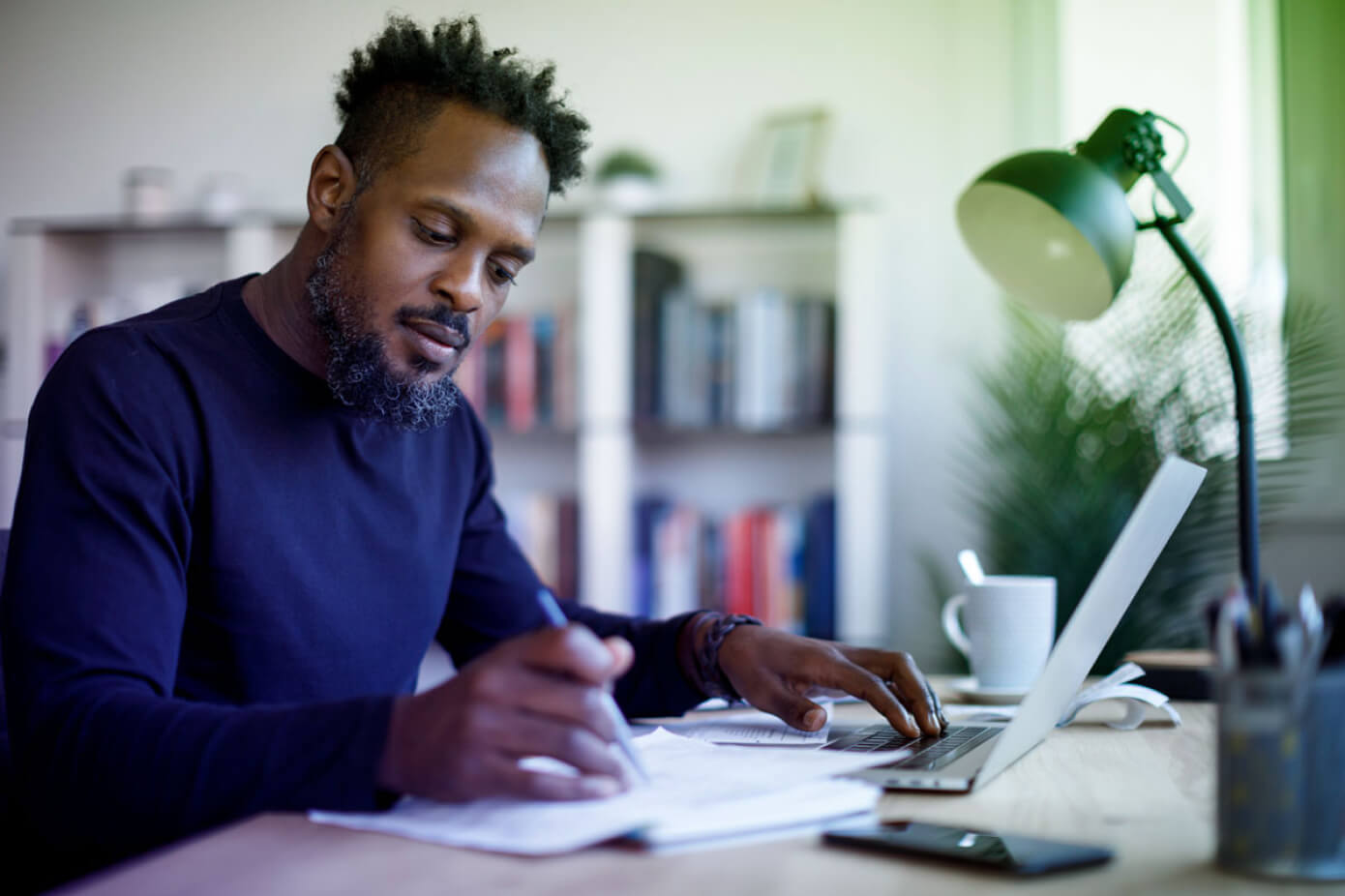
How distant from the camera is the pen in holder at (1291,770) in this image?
22.8 inches

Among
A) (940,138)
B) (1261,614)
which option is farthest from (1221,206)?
(1261,614)

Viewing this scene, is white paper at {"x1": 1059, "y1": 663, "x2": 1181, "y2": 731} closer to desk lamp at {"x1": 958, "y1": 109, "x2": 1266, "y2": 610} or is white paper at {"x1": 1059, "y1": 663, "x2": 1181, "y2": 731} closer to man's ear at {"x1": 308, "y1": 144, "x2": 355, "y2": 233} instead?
desk lamp at {"x1": 958, "y1": 109, "x2": 1266, "y2": 610}

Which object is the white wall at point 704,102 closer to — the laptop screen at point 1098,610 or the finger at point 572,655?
the laptop screen at point 1098,610

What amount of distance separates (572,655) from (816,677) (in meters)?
0.47

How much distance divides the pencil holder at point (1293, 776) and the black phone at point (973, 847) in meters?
0.08

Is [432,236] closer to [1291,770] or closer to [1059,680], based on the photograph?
[1059,680]

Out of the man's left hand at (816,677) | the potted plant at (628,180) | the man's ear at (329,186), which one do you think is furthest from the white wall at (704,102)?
the man's left hand at (816,677)

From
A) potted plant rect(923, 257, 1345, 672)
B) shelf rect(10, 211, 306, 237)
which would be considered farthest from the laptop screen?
shelf rect(10, 211, 306, 237)

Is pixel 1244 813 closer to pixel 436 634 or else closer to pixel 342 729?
pixel 342 729

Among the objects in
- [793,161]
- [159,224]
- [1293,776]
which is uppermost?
[793,161]

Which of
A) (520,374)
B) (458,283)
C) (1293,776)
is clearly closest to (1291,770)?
(1293,776)

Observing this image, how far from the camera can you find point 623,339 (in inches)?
113

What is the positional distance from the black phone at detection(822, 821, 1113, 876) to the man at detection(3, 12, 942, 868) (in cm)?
15

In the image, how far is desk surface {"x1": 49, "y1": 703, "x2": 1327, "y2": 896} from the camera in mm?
575
